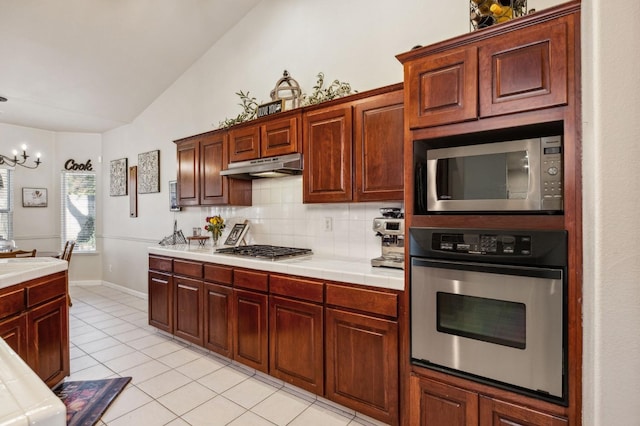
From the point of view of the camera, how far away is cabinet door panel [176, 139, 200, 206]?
3.76 meters

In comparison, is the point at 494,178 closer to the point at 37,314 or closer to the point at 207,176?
the point at 207,176

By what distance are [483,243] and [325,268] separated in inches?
42.6

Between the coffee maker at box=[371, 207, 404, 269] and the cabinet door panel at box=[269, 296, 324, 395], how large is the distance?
58 centimetres

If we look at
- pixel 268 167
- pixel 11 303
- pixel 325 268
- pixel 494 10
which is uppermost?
pixel 494 10

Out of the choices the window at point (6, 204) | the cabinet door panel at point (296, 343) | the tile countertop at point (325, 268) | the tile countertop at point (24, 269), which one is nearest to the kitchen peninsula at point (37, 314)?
the tile countertop at point (24, 269)

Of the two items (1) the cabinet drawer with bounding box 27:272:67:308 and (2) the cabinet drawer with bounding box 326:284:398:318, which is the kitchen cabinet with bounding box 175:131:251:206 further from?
(2) the cabinet drawer with bounding box 326:284:398:318

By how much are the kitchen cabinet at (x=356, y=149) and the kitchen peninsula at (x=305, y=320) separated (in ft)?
1.89

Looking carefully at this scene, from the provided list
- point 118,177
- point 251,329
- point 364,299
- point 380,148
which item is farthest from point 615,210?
point 118,177

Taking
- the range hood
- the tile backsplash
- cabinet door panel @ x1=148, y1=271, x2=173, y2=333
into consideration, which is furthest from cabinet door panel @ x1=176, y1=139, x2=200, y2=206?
cabinet door panel @ x1=148, y1=271, x2=173, y2=333

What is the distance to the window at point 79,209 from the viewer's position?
6.02 metres

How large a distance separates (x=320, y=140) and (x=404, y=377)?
70.8 inches

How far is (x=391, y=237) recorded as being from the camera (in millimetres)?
2342

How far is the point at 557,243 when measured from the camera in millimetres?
1447

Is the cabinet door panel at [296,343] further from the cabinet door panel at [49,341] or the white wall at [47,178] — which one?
the white wall at [47,178]
